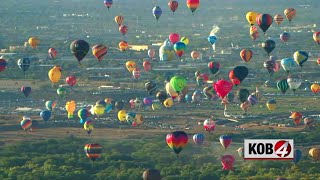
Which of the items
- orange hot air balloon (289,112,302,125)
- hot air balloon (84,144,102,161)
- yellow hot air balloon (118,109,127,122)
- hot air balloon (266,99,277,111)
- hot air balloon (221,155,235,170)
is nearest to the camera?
hot air balloon (221,155,235,170)

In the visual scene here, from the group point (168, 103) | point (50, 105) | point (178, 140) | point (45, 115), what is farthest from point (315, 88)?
point (178, 140)

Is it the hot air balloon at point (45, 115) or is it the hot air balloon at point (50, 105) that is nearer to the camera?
the hot air balloon at point (45, 115)

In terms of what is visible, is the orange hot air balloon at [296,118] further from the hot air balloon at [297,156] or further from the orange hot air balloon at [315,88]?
the hot air balloon at [297,156]

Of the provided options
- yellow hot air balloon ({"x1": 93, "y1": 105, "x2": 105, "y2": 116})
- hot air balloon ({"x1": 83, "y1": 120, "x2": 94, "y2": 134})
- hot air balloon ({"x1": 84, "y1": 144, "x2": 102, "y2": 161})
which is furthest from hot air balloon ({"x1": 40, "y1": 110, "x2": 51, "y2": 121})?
hot air balloon ({"x1": 84, "y1": 144, "x2": 102, "y2": 161})

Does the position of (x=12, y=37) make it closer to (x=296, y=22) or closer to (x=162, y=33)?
(x=162, y=33)

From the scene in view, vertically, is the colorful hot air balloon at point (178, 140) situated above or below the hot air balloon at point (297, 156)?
above

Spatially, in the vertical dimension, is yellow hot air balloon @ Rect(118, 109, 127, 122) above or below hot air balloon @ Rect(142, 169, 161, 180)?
above

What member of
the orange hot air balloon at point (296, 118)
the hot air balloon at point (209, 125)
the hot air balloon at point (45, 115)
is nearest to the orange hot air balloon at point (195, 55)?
the orange hot air balloon at point (296, 118)

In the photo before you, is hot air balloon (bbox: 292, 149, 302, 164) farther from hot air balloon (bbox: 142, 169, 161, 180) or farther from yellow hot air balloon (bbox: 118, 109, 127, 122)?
yellow hot air balloon (bbox: 118, 109, 127, 122)

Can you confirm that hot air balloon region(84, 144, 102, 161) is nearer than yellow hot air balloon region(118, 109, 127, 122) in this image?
Yes

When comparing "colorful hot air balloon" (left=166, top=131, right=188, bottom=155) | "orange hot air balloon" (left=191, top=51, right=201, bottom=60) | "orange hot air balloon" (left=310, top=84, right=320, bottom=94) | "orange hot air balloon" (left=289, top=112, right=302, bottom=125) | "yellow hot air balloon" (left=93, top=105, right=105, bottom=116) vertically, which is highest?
"orange hot air balloon" (left=191, top=51, right=201, bottom=60)

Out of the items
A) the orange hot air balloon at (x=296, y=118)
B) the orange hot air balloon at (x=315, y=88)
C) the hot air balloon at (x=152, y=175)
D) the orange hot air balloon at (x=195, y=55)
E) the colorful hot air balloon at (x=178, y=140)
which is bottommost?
the hot air balloon at (x=152, y=175)
